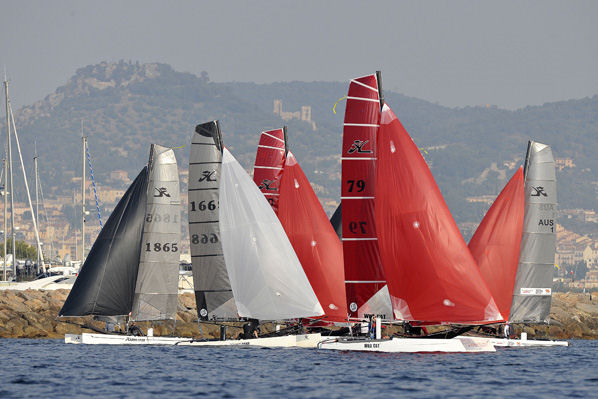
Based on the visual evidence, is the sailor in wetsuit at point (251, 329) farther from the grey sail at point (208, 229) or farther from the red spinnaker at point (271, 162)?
the red spinnaker at point (271, 162)

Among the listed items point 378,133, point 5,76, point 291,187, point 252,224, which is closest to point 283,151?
point 291,187

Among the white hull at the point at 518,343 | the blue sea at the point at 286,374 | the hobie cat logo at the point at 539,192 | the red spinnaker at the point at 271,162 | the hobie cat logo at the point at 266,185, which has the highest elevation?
the red spinnaker at the point at 271,162

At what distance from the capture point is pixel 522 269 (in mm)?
50531

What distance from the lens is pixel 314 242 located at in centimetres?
4859

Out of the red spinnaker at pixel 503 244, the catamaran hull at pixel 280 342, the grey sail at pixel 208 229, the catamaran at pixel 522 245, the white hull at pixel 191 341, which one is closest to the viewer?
the catamaran hull at pixel 280 342

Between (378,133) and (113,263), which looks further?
(113,263)

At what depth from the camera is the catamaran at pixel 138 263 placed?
48.8m

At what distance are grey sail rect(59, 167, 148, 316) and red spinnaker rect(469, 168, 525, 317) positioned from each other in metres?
13.4

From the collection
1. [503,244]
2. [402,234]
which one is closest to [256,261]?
[402,234]

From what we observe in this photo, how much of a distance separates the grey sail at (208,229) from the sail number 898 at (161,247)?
2905mm

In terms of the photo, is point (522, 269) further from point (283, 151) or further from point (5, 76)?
point (5, 76)

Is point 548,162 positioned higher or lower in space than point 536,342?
higher

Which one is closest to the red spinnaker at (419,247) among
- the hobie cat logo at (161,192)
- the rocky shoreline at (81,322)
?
the rocky shoreline at (81,322)

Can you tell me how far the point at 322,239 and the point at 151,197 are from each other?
694 cm
